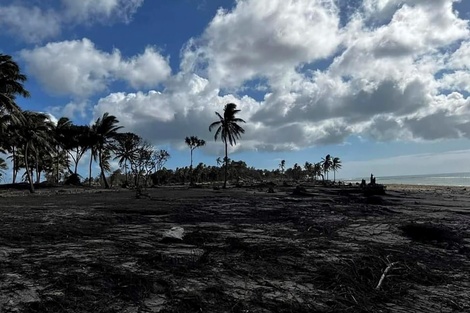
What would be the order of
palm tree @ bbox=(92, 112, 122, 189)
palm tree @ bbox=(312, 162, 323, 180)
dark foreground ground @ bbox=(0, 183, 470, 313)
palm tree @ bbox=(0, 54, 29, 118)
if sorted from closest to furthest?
dark foreground ground @ bbox=(0, 183, 470, 313) < palm tree @ bbox=(0, 54, 29, 118) < palm tree @ bbox=(92, 112, 122, 189) < palm tree @ bbox=(312, 162, 323, 180)

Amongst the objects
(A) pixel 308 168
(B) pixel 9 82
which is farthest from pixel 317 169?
(B) pixel 9 82

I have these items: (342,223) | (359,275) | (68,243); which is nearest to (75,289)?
(68,243)

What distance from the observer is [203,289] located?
566 centimetres

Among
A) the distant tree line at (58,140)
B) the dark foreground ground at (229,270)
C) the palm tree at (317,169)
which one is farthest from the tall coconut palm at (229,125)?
the palm tree at (317,169)

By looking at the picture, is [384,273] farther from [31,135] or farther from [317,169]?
[317,169]

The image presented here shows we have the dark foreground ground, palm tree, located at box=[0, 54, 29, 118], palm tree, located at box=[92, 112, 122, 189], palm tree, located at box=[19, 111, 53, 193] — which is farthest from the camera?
palm tree, located at box=[92, 112, 122, 189]

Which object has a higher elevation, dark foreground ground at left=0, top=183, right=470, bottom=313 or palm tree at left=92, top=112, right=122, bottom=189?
palm tree at left=92, top=112, right=122, bottom=189

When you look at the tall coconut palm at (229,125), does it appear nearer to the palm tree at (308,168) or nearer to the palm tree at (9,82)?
the palm tree at (9,82)

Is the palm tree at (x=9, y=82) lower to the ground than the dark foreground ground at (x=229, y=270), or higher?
higher

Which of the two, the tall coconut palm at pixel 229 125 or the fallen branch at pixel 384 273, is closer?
the fallen branch at pixel 384 273

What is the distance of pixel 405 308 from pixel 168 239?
5356 mm

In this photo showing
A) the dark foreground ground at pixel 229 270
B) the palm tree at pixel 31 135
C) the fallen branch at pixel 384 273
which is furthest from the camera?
the palm tree at pixel 31 135

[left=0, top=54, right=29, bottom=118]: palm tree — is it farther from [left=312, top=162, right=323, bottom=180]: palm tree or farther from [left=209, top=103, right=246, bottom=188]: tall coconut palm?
[left=312, top=162, right=323, bottom=180]: palm tree

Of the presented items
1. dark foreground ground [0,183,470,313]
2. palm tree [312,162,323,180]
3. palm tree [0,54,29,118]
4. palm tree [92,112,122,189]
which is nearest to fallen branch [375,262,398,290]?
dark foreground ground [0,183,470,313]
